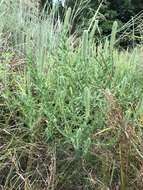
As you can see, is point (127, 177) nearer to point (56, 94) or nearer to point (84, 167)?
point (84, 167)

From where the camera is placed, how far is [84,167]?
2752 mm

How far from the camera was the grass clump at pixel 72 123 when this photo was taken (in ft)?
8.89

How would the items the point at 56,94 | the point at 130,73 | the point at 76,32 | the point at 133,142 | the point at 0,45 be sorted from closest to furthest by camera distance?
the point at 133,142
the point at 56,94
the point at 130,73
the point at 0,45
the point at 76,32

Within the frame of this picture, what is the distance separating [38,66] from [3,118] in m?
0.32

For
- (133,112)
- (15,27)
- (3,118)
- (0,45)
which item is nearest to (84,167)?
(133,112)

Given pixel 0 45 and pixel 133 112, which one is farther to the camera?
pixel 0 45

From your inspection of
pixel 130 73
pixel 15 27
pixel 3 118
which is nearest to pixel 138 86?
pixel 130 73

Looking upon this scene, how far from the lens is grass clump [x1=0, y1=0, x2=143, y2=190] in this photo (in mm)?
2711

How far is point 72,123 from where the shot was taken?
2.78m

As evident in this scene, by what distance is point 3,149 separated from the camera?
9.51 ft

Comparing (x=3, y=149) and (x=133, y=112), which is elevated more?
(x=133, y=112)

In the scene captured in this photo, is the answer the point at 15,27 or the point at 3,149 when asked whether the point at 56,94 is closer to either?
the point at 3,149

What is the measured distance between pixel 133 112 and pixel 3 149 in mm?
660

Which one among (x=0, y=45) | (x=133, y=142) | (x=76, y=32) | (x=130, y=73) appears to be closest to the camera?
(x=133, y=142)
